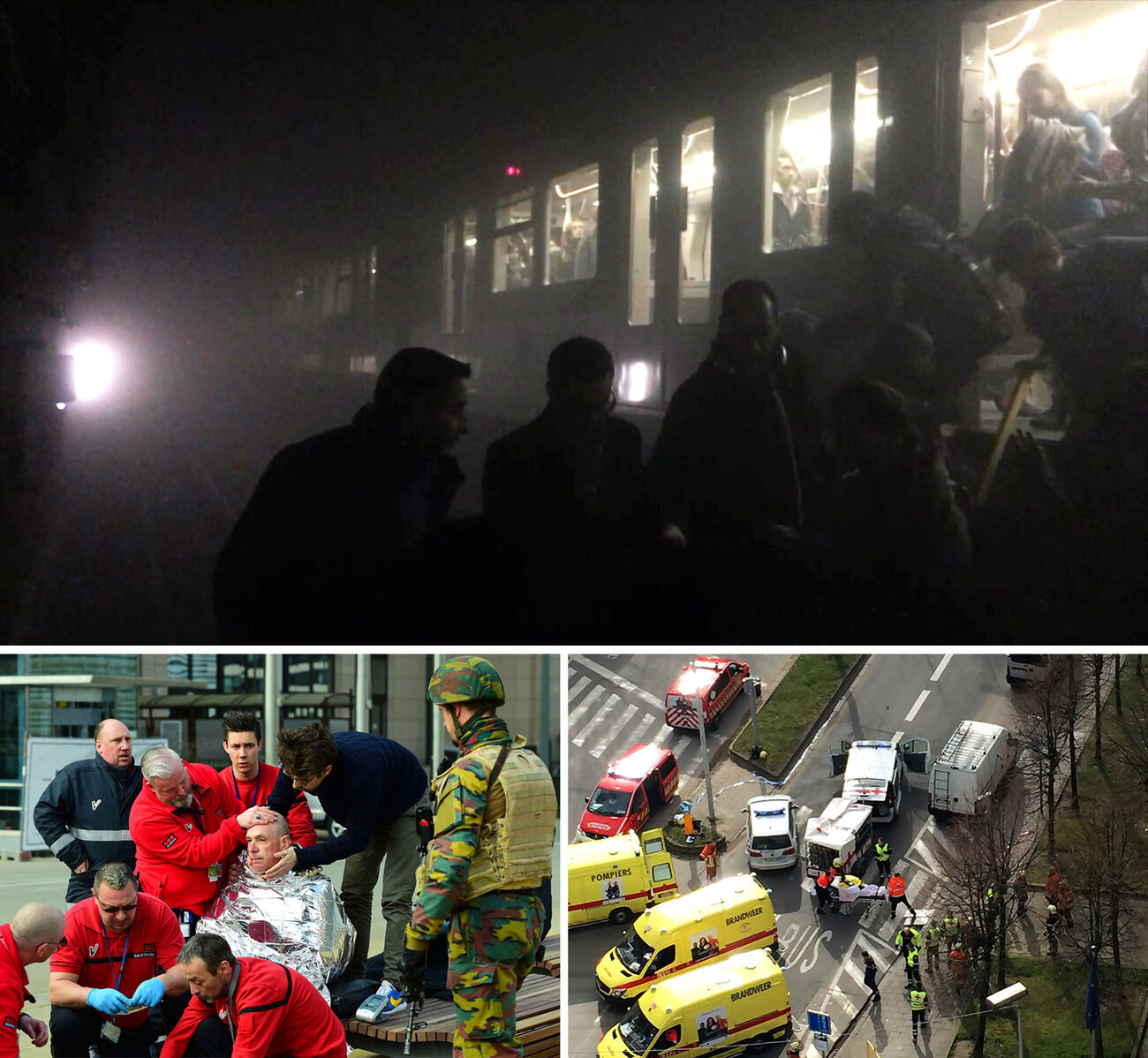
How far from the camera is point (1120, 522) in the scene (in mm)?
Result: 5156

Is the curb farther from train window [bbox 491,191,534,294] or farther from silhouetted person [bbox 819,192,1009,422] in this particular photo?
train window [bbox 491,191,534,294]

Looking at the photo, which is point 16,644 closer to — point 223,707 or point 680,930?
point 223,707

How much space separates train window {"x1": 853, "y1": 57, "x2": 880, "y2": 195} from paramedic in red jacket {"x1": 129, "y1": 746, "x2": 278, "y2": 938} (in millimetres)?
3388

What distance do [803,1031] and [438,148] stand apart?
360 cm

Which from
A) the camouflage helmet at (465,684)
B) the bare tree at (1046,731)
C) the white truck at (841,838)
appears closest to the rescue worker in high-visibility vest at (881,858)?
the white truck at (841,838)

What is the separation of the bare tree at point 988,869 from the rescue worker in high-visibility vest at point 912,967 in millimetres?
184

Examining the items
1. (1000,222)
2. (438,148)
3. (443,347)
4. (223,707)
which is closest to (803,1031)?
(223,707)

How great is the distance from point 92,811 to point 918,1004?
2.62 m

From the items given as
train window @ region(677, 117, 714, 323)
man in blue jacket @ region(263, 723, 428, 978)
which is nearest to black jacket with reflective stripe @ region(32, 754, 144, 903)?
man in blue jacket @ region(263, 723, 428, 978)

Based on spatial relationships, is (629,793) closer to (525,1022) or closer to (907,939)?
(525,1022)

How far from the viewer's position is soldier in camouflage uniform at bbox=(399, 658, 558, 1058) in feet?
11.1

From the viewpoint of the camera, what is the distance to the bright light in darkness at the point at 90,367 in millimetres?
5086

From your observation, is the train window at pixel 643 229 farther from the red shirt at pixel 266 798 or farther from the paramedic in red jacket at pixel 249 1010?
the paramedic in red jacket at pixel 249 1010

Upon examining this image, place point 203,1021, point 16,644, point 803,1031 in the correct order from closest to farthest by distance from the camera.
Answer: point 203,1021 → point 803,1031 → point 16,644
